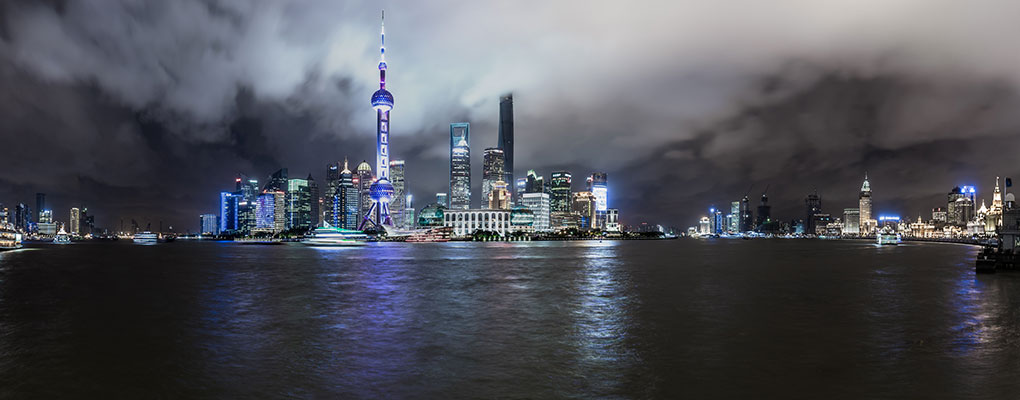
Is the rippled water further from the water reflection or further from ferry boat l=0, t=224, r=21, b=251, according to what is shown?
ferry boat l=0, t=224, r=21, b=251

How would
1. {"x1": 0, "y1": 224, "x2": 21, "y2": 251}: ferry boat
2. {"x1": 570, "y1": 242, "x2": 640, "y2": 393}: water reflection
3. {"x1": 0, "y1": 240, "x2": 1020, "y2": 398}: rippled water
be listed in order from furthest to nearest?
{"x1": 0, "y1": 224, "x2": 21, "y2": 251}: ferry boat
{"x1": 570, "y1": 242, "x2": 640, "y2": 393}: water reflection
{"x1": 0, "y1": 240, "x2": 1020, "y2": 398}: rippled water

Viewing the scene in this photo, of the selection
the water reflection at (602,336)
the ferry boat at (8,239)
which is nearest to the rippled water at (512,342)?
the water reflection at (602,336)

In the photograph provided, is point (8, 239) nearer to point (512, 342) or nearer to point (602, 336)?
point (512, 342)

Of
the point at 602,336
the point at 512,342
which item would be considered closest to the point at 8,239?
the point at 512,342

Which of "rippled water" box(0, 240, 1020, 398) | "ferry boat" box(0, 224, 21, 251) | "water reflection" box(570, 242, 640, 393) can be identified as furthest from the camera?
"ferry boat" box(0, 224, 21, 251)

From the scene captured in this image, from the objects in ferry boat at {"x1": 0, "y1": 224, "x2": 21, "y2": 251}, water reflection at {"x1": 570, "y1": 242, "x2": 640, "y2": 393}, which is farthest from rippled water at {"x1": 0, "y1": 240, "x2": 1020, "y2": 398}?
ferry boat at {"x1": 0, "y1": 224, "x2": 21, "y2": 251}

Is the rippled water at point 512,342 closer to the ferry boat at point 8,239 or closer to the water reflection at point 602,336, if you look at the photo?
the water reflection at point 602,336

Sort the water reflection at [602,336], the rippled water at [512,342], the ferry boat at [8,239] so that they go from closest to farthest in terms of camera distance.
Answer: the rippled water at [512,342] → the water reflection at [602,336] → the ferry boat at [8,239]

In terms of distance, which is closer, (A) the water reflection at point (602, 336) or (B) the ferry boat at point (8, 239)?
(A) the water reflection at point (602, 336)

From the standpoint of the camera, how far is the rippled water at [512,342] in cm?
1820

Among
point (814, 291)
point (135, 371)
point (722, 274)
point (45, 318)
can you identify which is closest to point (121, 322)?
point (45, 318)

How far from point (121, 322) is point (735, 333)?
3310cm

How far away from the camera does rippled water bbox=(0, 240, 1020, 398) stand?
59.7 feet

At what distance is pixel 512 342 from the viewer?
2552cm
